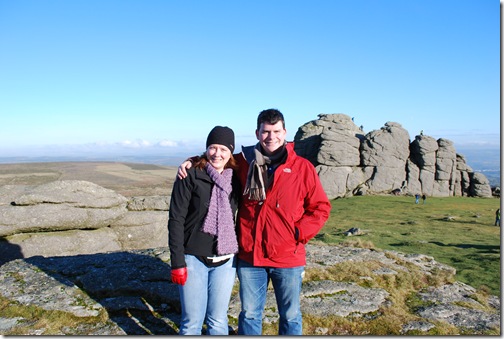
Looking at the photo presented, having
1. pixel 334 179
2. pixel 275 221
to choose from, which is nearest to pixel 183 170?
pixel 275 221

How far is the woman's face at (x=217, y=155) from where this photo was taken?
7.04 m

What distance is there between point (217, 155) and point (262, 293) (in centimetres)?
291

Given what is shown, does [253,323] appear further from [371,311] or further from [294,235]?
[371,311]

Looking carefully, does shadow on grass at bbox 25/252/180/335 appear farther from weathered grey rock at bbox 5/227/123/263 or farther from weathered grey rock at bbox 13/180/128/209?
weathered grey rock at bbox 13/180/128/209

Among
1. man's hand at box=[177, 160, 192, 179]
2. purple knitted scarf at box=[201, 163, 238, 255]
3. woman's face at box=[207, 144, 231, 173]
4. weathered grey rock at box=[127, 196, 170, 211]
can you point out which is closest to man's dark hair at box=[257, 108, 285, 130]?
woman's face at box=[207, 144, 231, 173]

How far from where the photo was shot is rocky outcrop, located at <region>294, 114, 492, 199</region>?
Result: 6241 cm

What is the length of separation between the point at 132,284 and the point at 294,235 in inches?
236

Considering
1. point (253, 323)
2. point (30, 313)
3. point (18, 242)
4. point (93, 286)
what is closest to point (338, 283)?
point (253, 323)

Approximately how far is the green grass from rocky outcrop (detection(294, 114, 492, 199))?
544cm

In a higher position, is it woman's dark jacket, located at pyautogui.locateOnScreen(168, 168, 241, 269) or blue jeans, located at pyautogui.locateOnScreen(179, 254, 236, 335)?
woman's dark jacket, located at pyautogui.locateOnScreen(168, 168, 241, 269)

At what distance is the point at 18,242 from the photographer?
1888 centimetres

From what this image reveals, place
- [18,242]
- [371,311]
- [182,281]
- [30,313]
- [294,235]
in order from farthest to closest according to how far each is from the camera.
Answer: [18,242] → [371,311] → [30,313] → [294,235] → [182,281]

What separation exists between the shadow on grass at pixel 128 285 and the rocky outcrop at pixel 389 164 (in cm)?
5016

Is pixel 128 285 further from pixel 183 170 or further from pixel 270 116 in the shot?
pixel 270 116
